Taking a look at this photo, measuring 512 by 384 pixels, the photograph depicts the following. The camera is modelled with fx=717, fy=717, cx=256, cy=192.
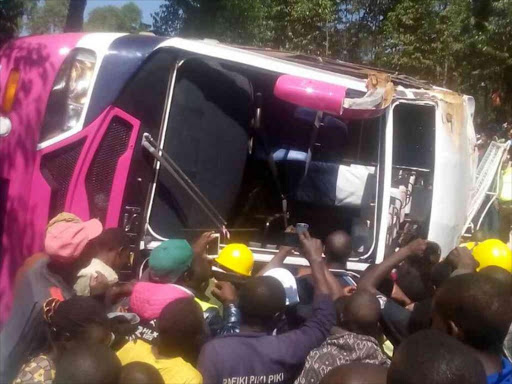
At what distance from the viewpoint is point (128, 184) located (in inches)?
165

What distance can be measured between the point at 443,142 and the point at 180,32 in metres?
12.4

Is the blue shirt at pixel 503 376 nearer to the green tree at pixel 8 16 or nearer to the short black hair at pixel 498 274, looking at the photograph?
the short black hair at pixel 498 274

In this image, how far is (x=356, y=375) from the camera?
7.73ft

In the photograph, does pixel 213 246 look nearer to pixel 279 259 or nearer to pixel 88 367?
pixel 279 259

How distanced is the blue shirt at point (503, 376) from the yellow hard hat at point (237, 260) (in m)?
1.87

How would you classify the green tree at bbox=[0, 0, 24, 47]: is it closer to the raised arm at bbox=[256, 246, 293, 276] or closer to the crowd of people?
the raised arm at bbox=[256, 246, 293, 276]

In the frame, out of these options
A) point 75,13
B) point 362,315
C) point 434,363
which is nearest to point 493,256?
point 362,315

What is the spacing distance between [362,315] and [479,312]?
2.11ft

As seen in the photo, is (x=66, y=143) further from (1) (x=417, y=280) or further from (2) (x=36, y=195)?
(1) (x=417, y=280)

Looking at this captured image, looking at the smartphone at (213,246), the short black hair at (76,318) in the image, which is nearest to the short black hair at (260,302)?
the short black hair at (76,318)

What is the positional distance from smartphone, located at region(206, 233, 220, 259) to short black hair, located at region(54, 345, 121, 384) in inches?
78.3

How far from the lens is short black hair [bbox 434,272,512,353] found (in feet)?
7.90

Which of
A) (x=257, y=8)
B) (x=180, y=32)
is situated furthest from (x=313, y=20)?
(x=180, y=32)

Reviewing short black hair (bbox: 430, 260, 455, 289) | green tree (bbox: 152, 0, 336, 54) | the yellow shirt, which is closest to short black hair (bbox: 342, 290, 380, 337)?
the yellow shirt
